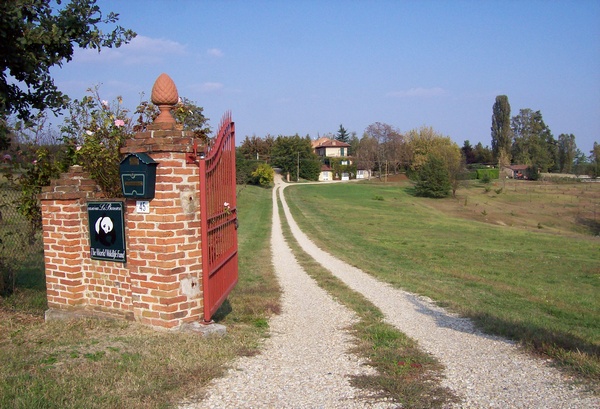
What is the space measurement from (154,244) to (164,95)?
1.68 m

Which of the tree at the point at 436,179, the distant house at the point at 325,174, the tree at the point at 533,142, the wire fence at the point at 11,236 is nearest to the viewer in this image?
the wire fence at the point at 11,236

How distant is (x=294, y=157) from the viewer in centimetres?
8569

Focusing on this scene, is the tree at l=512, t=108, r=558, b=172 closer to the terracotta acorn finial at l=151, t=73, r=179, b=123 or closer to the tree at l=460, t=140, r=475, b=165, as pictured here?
the tree at l=460, t=140, r=475, b=165

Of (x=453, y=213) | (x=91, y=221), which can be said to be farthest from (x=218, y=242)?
(x=453, y=213)

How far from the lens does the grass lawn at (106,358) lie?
383 cm

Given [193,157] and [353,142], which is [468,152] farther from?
[193,157]

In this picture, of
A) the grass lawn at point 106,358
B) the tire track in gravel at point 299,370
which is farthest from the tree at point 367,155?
the grass lawn at point 106,358

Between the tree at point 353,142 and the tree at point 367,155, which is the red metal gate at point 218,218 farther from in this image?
the tree at point 353,142

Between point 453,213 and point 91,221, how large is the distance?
150ft

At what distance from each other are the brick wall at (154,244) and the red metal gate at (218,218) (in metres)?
0.09

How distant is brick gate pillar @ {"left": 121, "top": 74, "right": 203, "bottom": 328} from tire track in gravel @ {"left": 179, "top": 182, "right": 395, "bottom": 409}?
1124 mm

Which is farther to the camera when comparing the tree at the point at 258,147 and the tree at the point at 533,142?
the tree at the point at 533,142

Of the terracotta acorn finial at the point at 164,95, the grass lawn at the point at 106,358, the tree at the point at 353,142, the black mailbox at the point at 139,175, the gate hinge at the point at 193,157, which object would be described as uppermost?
the tree at the point at 353,142

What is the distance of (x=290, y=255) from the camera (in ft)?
52.6
